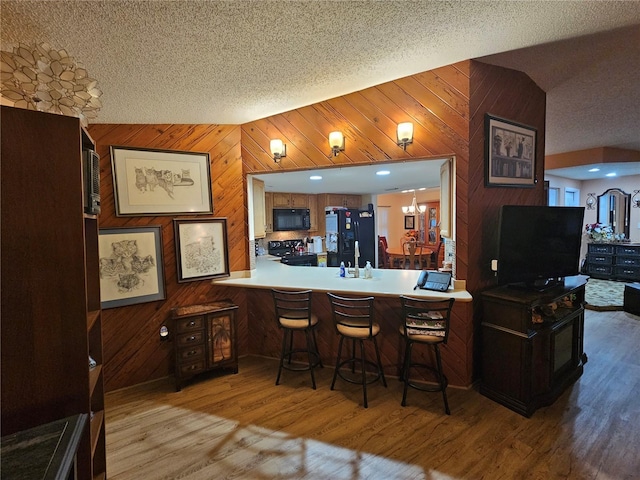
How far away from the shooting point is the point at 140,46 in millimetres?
1870

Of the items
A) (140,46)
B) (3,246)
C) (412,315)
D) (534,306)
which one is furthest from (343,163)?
(3,246)

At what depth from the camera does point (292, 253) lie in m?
6.29

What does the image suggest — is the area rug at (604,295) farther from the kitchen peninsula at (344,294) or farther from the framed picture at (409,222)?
the framed picture at (409,222)

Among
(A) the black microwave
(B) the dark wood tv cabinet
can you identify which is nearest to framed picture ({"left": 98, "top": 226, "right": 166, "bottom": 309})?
(B) the dark wood tv cabinet

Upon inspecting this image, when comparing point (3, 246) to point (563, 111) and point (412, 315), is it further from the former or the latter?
point (563, 111)

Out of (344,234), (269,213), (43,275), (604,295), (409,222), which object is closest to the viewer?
(43,275)

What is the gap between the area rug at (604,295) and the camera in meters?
5.06

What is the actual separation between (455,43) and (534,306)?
78.9 inches

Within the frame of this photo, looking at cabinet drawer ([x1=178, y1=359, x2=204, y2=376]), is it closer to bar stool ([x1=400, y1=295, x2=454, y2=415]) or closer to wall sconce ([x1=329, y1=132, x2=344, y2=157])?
bar stool ([x1=400, y1=295, x2=454, y2=415])

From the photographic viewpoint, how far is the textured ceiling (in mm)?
1651

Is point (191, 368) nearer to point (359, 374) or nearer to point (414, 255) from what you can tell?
point (359, 374)

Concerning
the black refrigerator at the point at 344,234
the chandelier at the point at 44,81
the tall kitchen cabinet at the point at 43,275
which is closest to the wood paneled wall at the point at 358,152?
the chandelier at the point at 44,81

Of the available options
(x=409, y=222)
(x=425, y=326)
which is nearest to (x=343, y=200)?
(x=409, y=222)

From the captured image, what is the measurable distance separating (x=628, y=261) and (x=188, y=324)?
878cm
